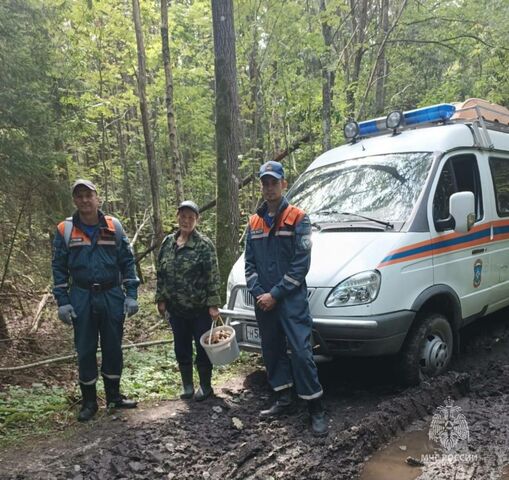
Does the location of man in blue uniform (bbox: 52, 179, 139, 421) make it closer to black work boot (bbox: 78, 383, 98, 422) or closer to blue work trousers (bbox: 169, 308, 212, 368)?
black work boot (bbox: 78, 383, 98, 422)

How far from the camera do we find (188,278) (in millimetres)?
4523

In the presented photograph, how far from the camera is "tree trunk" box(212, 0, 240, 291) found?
276 inches

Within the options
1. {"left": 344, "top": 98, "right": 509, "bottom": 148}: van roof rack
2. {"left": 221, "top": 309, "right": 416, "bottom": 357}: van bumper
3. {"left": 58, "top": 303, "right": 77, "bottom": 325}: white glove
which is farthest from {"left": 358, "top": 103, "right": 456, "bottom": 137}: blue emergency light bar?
{"left": 58, "top": 303, "right": 77, "bottom": 325}: white glove

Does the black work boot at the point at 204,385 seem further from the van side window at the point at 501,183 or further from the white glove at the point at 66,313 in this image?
the van side window at the point at 501,183

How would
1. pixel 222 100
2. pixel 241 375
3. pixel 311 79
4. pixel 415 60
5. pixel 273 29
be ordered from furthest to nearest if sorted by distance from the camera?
pixel 415 60 → pixel 311 79 → pixel 273 29 → pixel 222 100 → pixel 241 375

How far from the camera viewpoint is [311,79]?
441 inches

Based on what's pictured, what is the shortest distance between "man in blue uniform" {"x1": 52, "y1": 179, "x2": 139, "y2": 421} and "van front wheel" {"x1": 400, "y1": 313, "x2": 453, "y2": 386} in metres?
2.57

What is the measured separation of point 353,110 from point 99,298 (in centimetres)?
1035

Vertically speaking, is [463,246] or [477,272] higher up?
[463,246]

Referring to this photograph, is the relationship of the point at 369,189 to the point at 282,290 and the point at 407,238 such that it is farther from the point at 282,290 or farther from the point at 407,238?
the point at 282,290

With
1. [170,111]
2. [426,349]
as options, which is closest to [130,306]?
[426,349]

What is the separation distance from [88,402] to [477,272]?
4281mm

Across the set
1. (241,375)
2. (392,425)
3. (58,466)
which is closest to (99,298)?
(58,466)

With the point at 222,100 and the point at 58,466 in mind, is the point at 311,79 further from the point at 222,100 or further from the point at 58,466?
the point at 58,466
